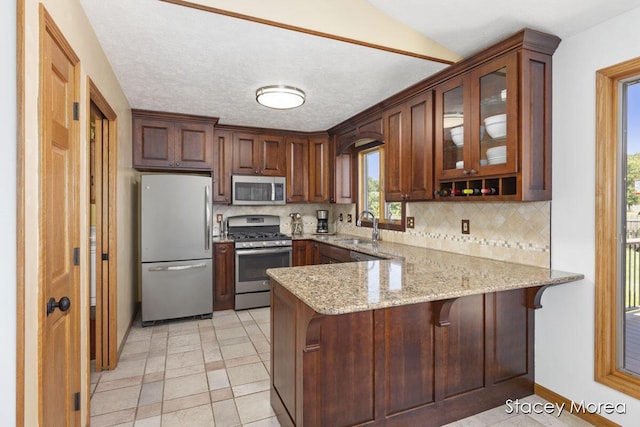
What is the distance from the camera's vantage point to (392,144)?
334cm

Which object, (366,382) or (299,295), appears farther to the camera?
(366,382)

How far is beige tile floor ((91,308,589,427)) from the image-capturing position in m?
2.08

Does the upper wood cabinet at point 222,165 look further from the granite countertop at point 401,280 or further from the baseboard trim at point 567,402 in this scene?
the baseboard trim at point 567,402

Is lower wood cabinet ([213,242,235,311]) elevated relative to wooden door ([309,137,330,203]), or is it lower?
lower

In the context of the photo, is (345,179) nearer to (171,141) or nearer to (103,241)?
(171,141)

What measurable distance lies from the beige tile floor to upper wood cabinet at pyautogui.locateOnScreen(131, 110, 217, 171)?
1.84 meters

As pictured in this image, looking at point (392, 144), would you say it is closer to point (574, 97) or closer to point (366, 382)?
point (574, 97)

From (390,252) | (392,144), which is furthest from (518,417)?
(392,144)

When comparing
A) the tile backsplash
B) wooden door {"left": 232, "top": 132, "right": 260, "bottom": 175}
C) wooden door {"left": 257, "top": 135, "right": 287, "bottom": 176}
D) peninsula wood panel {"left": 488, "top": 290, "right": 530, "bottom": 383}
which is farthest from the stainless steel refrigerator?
peninsula wood panel {"left": 488, "top": 290, "right": 530, "bottom": 383}

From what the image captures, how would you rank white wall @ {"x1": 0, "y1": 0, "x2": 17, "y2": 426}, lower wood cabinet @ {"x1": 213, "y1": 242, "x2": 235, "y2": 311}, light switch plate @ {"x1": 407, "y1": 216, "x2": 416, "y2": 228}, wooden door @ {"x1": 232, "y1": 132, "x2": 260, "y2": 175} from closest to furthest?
white wall @ {"x1": 0, "y1": 0, "x2": 17, "y2": 426}, light switch plate @ {"x1": 407, "y1": 216, "x2": 416, "y2": 228}, lower wood cabinet @ {"x1": 213, "y1": 242, "x2": 235, "y2": 311}, wooden door @ {"x1": 232, "y1": 132, "x2": 260, "y2": 175}

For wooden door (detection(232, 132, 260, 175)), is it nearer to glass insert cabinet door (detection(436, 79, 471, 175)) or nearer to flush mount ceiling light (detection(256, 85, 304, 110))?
flush mount ceiling light (detection(256, 85, 304, 110))

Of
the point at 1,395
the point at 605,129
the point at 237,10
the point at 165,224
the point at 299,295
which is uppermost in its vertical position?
the point at 237,10

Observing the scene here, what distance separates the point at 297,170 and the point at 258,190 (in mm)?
630

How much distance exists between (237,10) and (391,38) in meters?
0.99
